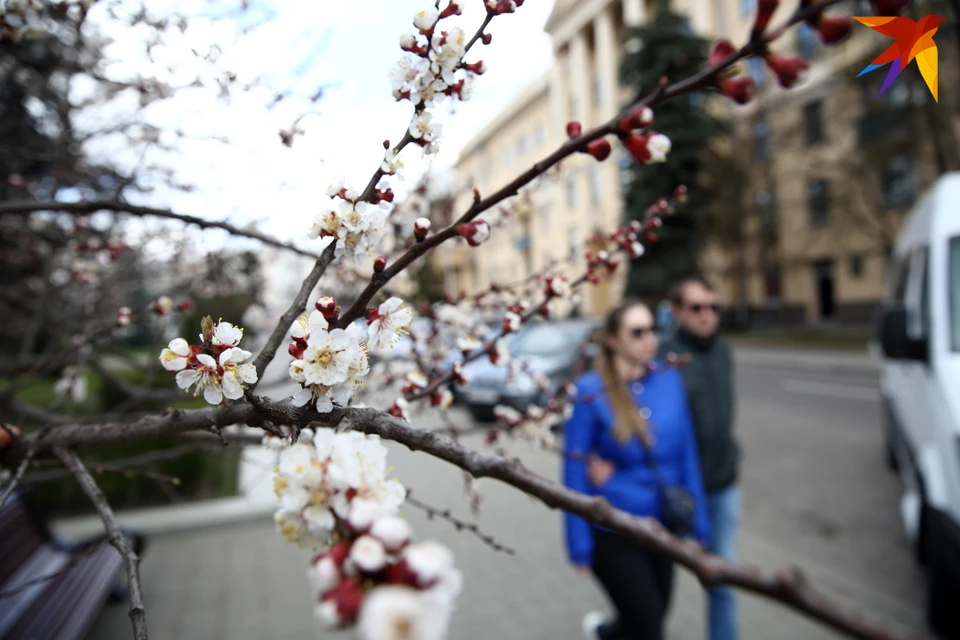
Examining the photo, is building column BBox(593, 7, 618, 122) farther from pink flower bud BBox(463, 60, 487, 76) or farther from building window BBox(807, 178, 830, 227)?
building window BBox(807, 178, 830, 227)

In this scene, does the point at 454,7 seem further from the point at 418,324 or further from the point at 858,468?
the point at 858,468

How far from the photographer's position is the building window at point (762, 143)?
18.9 m

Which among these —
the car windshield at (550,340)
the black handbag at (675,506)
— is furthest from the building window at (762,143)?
the black handbag at (675,506)

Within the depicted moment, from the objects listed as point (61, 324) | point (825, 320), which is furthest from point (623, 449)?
point (825, 320)

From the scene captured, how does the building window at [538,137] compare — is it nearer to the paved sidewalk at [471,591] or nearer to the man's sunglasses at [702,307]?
the paved sidewalk at [471,591]

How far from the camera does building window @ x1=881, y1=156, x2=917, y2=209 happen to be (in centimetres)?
1441

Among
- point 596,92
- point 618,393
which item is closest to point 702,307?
point 618,393

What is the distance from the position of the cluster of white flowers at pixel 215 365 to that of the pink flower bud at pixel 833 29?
0.90 metres

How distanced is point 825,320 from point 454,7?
1034 inches

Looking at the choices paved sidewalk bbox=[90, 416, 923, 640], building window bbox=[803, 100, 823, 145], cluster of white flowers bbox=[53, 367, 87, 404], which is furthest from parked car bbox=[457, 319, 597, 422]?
building window bbox=[803, 100, 823, 145]

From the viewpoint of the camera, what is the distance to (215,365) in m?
0.91

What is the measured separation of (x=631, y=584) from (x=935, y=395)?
219 cm

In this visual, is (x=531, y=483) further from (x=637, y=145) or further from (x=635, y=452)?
(x=635, y=452)

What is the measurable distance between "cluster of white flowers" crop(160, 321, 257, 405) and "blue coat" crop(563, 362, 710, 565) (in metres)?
1.88
